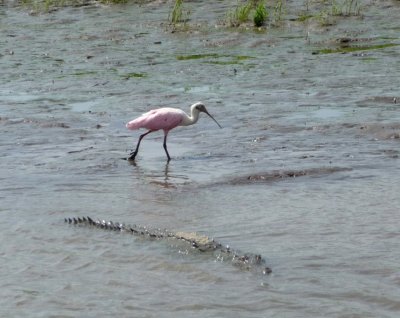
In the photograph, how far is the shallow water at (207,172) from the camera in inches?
279

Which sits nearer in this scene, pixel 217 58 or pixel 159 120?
pixel 159 120

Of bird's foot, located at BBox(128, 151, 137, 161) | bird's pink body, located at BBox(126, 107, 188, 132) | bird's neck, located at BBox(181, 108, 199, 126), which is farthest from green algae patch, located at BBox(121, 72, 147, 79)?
bird's foot, located at BBox(128, 151, 137, 161)

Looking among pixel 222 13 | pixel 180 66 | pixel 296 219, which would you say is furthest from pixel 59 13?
pixel 296 219

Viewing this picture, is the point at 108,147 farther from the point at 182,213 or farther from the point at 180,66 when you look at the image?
the point at 180,66

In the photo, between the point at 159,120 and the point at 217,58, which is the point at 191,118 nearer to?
A: the point at 159,120

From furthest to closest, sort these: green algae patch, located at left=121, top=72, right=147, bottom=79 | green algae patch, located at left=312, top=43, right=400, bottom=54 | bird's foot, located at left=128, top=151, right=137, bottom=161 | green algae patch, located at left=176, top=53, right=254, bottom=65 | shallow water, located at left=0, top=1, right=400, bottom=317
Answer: green algae patch, located at left=312, top=43, right=400, bottom=54 < green algae patch, located at left=176, top=53, right=254, bottom=65 < green algae patch, located at left=121, top=72, right=147, bottom=79 < bird's foot, located at left=128, top=151, right=137, bottom=161 < shallow water, located at left=0, top=1, right=400, bottom=317

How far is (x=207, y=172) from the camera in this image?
35.4 ft

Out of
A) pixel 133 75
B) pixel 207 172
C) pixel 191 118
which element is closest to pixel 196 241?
pixel 207 172

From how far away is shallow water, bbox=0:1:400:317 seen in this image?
707 centimetres

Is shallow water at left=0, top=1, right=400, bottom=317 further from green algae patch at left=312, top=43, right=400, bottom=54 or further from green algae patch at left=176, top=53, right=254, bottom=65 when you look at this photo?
green algae patch at left=312, top=43, right=400, bottom=54

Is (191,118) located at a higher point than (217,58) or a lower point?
higher

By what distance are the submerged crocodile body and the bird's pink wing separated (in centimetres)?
300

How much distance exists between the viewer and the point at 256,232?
837 centimetres

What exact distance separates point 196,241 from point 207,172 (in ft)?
9.47
